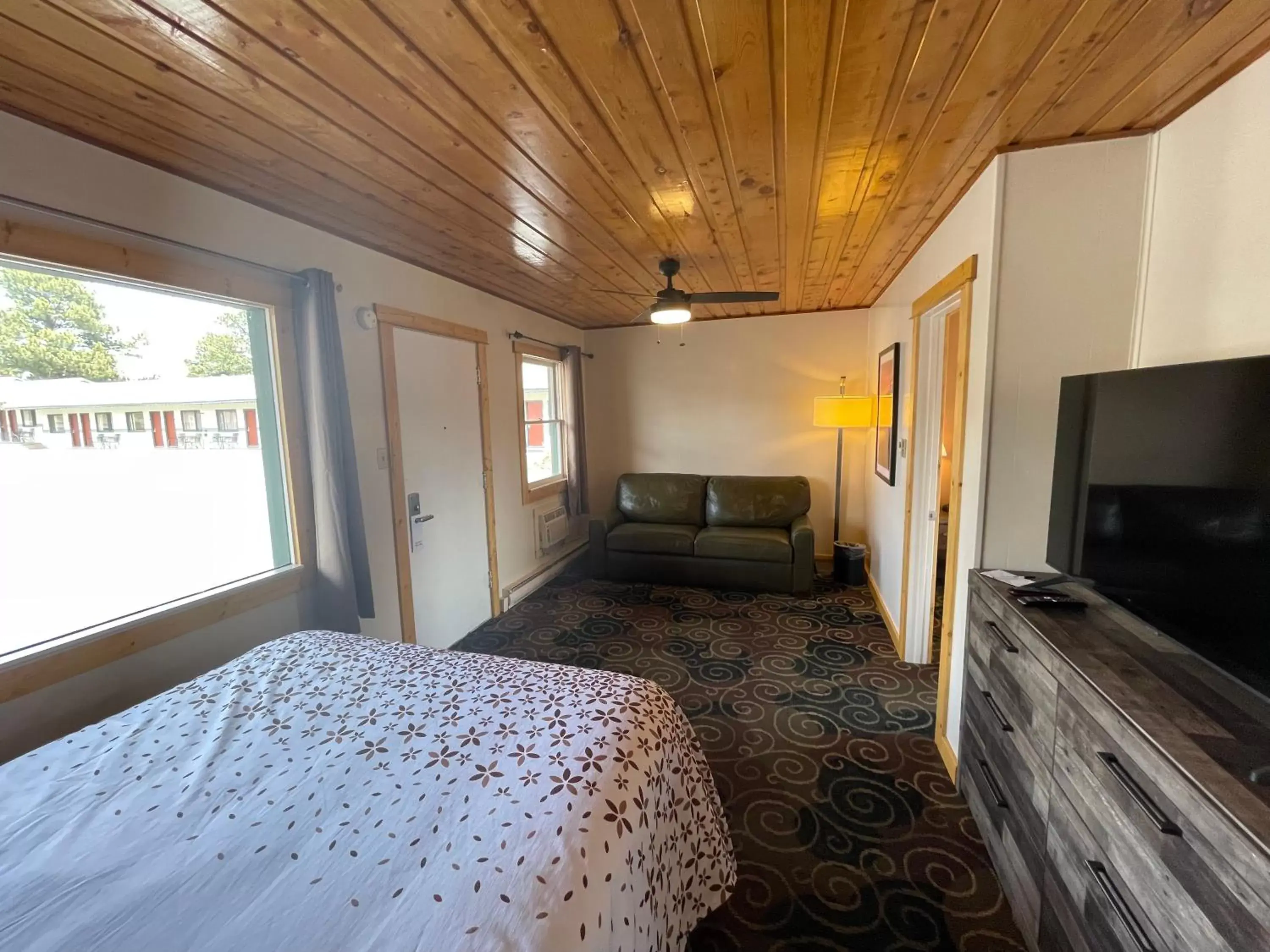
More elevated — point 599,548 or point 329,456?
point 329,456

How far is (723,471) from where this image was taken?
5.11 m

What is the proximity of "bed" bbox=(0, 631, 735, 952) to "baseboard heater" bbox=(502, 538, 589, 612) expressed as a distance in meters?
2.34

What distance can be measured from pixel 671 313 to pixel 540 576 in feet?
8.80

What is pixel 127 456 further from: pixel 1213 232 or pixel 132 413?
pixel 1213 232

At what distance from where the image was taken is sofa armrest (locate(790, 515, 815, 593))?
4.00 meters

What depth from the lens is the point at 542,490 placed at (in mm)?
4523

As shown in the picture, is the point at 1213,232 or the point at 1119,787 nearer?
the point at 1119,787

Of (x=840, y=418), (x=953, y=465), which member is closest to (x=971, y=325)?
(x=953, y=465)

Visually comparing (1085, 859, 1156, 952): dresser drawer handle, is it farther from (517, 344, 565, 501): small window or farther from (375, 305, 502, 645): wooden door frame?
(517, 344, 565, 501): small window

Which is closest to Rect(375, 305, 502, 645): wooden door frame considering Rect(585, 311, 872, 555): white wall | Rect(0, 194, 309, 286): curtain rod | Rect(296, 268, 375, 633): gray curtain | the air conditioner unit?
Rect(296, 268, 375, 633): gray curtain

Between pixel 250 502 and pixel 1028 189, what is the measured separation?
325 centimetres

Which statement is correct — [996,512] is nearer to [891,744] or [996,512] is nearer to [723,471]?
[891,744]

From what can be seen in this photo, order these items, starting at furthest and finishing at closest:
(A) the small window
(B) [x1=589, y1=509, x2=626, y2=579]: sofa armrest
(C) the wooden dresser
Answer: (B) [x1=589, y1=509, x2=626, y2=579]: sofa armrest → (A) the small window → (C) the wooden dresser

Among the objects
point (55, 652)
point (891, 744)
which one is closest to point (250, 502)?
point (55, 652)
